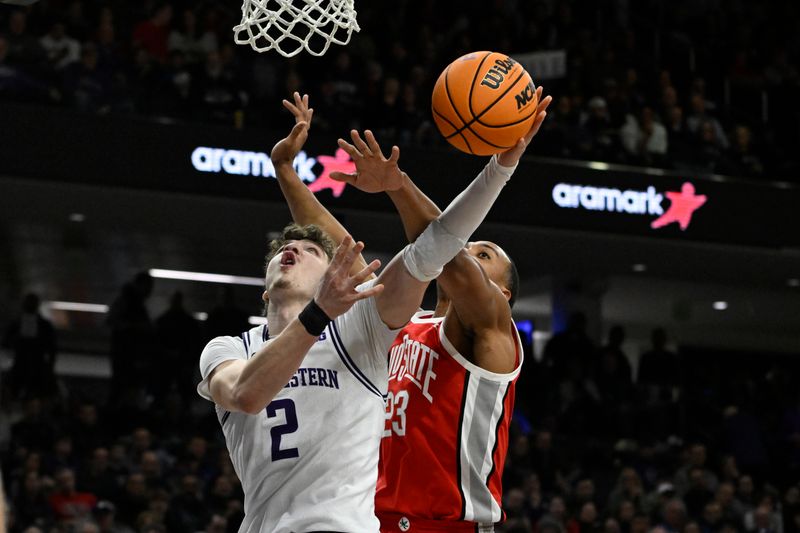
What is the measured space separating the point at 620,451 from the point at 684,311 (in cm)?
754

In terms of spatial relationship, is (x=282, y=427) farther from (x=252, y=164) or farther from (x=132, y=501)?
(x=252, y=164)

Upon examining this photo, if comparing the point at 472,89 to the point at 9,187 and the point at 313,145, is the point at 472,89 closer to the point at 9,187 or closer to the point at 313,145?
the point at 313,145

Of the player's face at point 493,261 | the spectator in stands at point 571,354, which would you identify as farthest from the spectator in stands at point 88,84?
the player's face at point 493,261

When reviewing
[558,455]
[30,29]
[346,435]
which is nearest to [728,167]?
[558,455]

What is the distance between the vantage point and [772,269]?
1761 centimetres

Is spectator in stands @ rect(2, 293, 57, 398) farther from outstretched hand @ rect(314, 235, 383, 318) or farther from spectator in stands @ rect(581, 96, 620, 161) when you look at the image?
outstretched hand @ rect(314, 235, 383, 318)

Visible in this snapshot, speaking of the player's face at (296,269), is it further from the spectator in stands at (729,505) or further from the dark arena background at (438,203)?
the spectator in stands at (729,505)

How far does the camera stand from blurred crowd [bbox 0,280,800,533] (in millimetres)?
11055

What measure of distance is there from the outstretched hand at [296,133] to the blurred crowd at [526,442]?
239 inches

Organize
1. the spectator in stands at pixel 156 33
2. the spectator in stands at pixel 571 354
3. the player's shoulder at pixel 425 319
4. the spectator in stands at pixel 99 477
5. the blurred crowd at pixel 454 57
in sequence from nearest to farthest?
the player's shoulder at pixel 425 319
the spectator in stands at pixel 99 477
the blurred crowd at pixel 454 57
the spectator in stands at pixel 156 33
the spectator in stands at pixel 571 354

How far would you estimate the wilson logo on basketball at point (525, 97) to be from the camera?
4.49 metres

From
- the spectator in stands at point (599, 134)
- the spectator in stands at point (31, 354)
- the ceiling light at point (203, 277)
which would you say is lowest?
the spectator in stands at point (31, 354)

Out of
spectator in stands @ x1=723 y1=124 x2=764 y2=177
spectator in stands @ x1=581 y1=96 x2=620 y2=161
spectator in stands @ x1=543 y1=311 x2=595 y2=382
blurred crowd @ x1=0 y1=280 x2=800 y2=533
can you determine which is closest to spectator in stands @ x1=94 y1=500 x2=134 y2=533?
blurred crowd @ x1=0 y1=280 x2=800 y2=533

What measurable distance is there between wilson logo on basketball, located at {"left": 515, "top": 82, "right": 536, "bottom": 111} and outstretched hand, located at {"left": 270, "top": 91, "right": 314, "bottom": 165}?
79 centimetres
